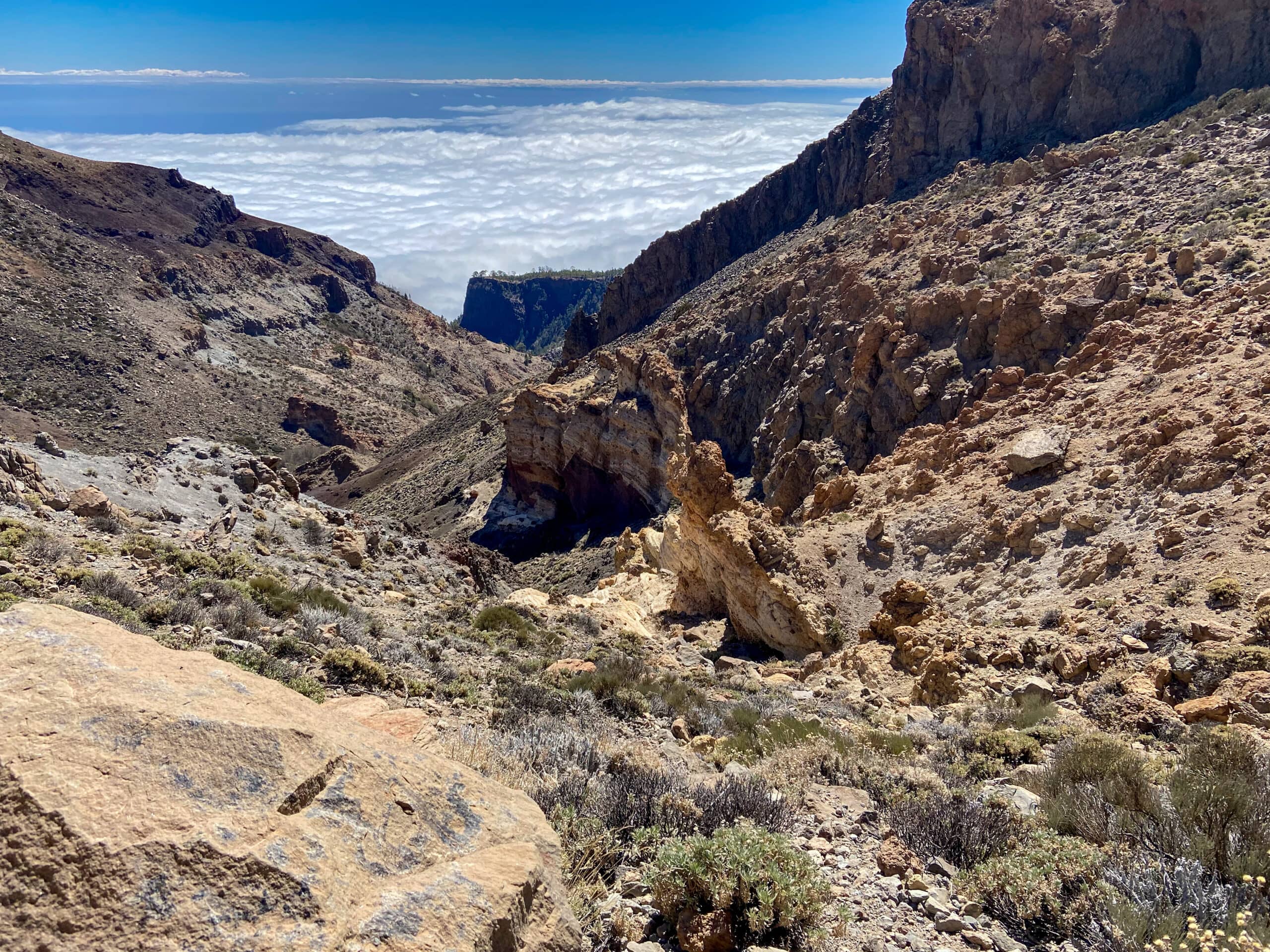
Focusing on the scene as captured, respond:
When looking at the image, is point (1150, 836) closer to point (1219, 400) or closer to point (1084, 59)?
point (1219, 400)

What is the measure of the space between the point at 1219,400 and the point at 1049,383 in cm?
438

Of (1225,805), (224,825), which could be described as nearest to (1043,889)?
(1225,805)

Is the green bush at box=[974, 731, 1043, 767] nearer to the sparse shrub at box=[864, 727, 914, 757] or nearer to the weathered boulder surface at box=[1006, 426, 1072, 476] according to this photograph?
the sparse shrub at box=[864, 727, 914, 757]

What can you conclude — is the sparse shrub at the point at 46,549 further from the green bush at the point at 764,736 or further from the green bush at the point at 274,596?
the green bush at the point at 764,736

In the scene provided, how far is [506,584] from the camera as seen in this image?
2652 cm

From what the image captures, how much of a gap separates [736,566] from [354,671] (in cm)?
898

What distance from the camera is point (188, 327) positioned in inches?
2739

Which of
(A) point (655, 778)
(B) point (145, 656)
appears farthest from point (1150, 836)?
(B) point (145, 656)

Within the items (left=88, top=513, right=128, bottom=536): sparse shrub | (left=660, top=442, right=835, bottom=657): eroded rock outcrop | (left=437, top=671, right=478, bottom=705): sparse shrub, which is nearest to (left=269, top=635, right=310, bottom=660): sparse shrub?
(left=437, top=671, right=478, bottom=705): sparse shrub

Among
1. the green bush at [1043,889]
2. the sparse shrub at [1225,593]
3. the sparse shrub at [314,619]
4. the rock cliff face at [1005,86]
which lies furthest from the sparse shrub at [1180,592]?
the rock cliff face at [1005,86]

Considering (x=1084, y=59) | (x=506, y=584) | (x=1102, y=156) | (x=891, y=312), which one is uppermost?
(x=1084, y=59)

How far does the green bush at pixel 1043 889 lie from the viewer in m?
3.93

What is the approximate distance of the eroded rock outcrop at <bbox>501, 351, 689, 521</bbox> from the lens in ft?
111

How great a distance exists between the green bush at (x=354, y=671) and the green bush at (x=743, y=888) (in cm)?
447
